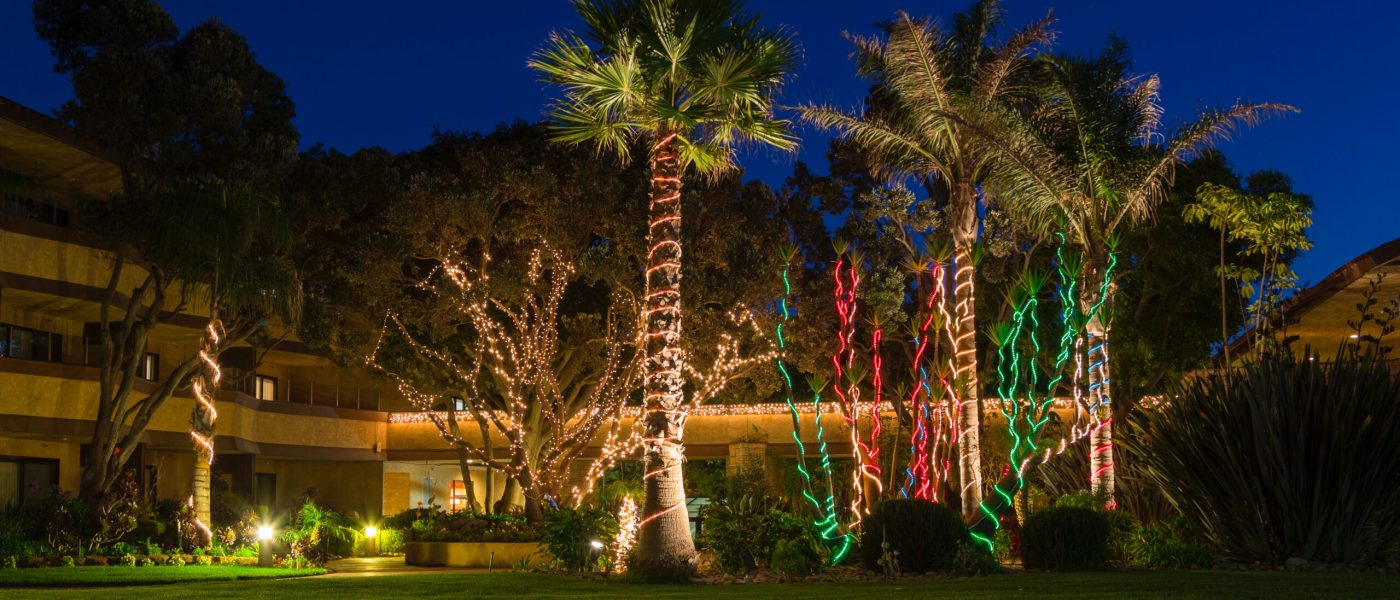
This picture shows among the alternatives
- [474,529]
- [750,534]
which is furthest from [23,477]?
[750,534]

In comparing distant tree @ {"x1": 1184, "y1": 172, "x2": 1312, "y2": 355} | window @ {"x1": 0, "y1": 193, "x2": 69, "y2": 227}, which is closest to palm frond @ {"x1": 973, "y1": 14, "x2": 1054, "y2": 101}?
distant tree @ {"x1": 1184, "y1": 172, "x2": 1312, "y2": 355}

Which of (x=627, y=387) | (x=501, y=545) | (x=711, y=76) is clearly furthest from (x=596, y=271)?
(x=711, y=76)

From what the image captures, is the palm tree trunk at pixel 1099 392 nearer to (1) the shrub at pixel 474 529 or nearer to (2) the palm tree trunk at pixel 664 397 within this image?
(2) the palm tree trunk at pixel 664 397

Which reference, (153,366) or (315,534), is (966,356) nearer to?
(315,534)

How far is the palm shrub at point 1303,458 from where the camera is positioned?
15383 millimetres

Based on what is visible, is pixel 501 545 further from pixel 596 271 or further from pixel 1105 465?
pixel 1105 465

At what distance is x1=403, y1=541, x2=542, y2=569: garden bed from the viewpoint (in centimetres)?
2647

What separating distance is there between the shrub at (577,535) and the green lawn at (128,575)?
413 centimetres

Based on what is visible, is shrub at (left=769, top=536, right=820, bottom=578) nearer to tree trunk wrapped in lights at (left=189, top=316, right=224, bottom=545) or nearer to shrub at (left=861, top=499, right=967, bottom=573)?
shrub at (left=861, top=499, right=967, bottom=573)

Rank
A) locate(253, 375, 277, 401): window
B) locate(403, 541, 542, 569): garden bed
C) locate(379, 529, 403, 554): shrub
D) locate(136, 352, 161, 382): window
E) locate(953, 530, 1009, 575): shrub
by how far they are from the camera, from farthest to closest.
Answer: locate(253, 375, 277, 401): window < locate(379, 529, 403, 554): shrub < locate(136, 352, 161, 382): window < locate(403, 541, 542, 569): garden bed < locate(953, 530, 1009, 575): shrub

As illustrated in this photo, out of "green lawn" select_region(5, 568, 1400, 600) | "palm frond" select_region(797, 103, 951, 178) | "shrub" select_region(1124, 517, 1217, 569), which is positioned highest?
"palm frond" select_region(797, 103, 951, 178)

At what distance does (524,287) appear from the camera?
87.0ft

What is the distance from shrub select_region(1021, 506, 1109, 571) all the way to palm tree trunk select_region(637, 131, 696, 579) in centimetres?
442

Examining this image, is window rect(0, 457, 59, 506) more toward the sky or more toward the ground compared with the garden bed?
more toward the sky
